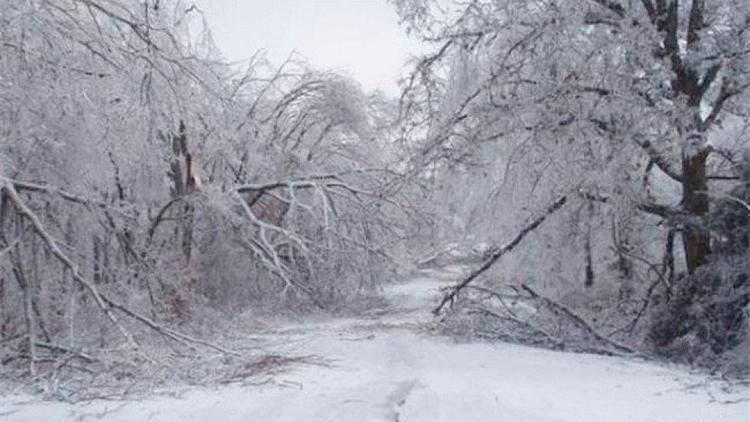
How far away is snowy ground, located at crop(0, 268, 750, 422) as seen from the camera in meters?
6.66

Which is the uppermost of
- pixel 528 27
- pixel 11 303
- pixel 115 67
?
pixel 528 27

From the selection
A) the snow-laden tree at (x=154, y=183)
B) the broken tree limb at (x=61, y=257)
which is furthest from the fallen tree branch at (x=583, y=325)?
the broken tree limb at (x=61, y=257)

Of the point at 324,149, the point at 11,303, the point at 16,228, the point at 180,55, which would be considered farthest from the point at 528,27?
the point at 324,149

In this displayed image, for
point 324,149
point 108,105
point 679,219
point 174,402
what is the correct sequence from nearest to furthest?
point 174,402 < point 108,105 < point 679,219 < point 324,149

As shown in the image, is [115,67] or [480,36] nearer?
[115,67]

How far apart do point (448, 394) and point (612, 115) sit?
16.8 ft

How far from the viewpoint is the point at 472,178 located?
43.0 ft

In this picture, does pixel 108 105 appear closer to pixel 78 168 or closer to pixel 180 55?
pixel 180 55

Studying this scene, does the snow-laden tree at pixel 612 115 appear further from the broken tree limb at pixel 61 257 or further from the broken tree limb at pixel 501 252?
the broken tree limb at pixel 61 257

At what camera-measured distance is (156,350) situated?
381 inches

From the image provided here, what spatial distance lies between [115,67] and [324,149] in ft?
43.0

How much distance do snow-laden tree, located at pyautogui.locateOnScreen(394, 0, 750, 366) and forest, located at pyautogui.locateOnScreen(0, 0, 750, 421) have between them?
3cm

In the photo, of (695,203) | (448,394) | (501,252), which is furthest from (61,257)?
(695,203)

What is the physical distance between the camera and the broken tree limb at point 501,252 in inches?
496
